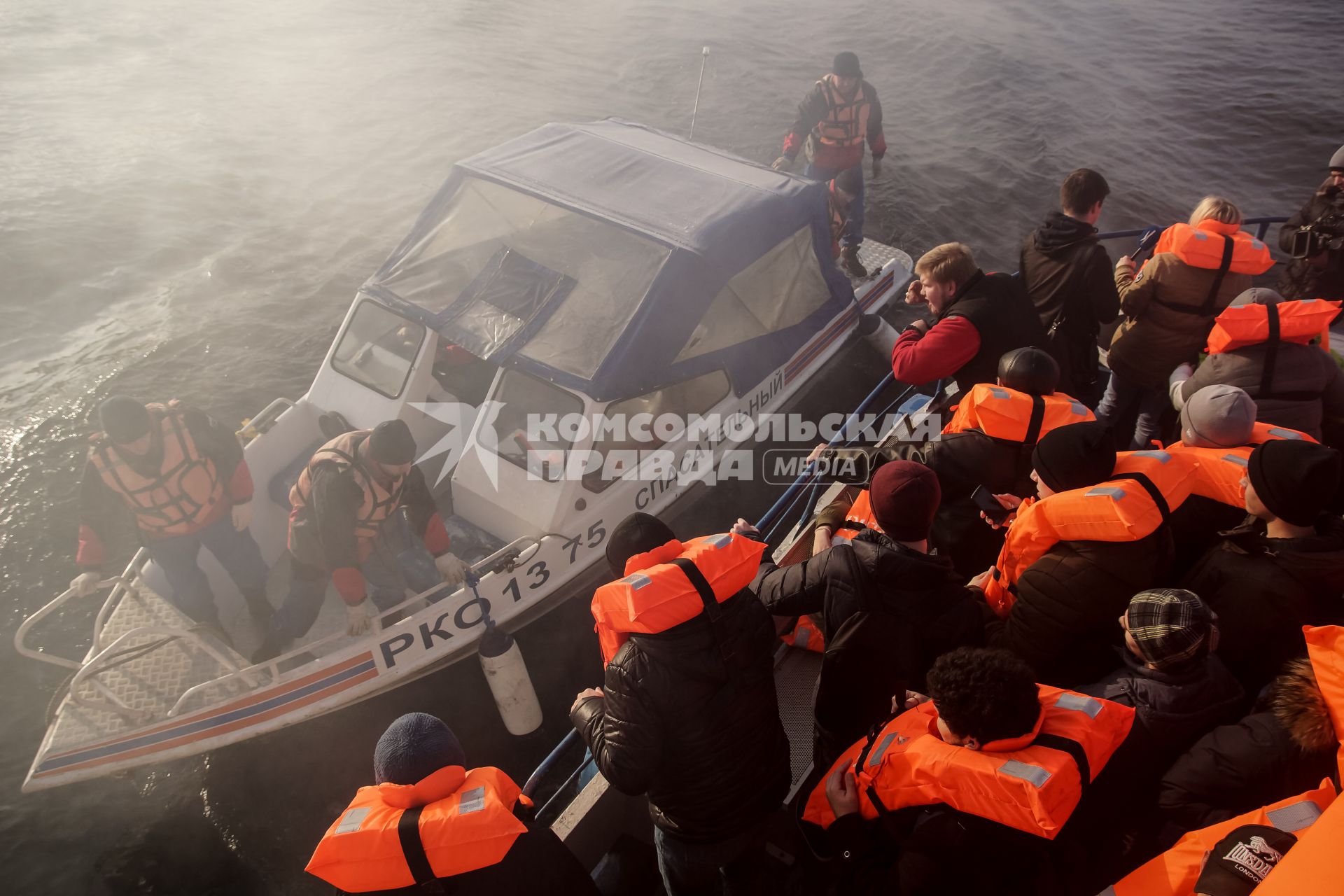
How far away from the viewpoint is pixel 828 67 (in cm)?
1761

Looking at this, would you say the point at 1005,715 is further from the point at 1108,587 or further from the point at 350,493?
the point at 350,493

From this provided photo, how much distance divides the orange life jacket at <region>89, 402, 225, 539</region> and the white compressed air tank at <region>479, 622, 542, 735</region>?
2.00 meters

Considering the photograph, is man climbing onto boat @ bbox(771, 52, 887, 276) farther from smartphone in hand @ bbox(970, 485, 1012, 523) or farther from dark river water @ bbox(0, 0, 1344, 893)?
smartphone in hand @ bbox(970, 485, 1012, 523)

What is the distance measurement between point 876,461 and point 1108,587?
4.16 ft

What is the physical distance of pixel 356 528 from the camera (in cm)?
477

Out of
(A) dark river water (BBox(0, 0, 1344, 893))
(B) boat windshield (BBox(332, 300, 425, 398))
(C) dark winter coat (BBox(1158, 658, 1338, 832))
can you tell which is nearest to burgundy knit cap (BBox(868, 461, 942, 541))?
(C) dark winter coat (BBox(1158, 658, 1338, 832))

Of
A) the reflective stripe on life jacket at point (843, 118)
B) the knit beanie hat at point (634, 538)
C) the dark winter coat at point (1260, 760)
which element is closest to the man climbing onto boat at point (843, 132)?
the reflective stripe on life jacket at point (843, 118)

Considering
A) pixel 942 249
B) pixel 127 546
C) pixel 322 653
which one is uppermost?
pixel 942 249

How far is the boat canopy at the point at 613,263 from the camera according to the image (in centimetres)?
575

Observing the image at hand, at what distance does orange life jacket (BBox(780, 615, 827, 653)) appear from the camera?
4441 mm

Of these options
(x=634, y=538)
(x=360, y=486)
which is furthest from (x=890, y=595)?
(x=360, y=486)

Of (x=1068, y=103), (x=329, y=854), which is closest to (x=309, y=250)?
(x=329, y=854)

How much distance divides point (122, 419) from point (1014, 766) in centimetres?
479

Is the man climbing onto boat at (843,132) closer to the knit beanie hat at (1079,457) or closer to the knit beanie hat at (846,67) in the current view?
the knit beanie hat at (846,67)
